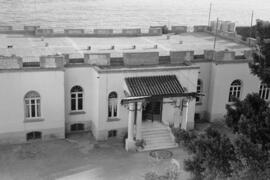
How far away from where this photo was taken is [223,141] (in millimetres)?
18969

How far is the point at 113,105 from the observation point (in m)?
32.6

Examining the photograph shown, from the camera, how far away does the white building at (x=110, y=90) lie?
3075 cm

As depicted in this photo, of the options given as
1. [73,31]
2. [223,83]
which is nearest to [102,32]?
[73,31]

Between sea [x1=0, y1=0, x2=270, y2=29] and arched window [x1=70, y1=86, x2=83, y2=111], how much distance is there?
159 feet

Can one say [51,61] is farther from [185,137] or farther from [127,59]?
[185,137]

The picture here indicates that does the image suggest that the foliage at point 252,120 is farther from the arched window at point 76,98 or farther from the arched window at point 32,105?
the arched window at point 32,105

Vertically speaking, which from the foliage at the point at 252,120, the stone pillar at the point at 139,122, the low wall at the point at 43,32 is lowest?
the stone pillar at the point at 139,122

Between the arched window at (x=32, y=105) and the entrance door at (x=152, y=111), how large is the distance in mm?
8258

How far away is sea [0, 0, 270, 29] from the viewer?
292 feet

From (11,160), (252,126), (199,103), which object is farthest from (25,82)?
(252,126)

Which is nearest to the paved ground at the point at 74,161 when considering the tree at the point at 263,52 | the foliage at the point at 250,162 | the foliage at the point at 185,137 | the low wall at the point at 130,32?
the foliage at the point at 185,137

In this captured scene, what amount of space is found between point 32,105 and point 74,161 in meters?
5.42

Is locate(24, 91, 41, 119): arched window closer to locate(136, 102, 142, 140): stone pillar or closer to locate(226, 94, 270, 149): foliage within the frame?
locate(136, 102, 142, 140): stone pillar

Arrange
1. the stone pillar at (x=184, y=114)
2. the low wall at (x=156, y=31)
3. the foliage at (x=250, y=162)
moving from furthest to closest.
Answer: the low wall at (x=156, y=31) < the stone pillar at (x=184, y=114) < the foliage at (x=250, y=162)
